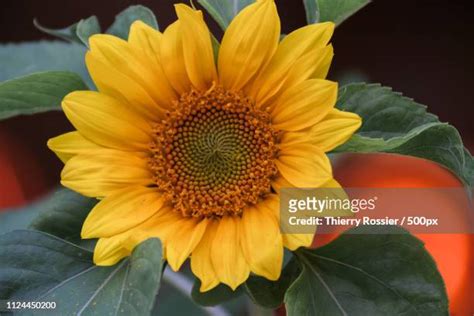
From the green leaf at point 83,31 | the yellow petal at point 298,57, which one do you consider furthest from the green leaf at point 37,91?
the yellow petal at point 298,57

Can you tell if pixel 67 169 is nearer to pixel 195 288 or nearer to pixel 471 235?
pixel 195 288

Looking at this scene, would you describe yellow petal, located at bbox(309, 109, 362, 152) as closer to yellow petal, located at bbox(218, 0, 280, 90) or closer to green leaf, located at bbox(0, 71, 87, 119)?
yellow petal, located at bbox(218, 0, 280, 90)

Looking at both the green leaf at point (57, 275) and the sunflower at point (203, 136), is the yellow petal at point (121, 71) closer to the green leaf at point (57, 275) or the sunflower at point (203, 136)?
the sunflower at point (203, 136)

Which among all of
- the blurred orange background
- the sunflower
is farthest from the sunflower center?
the blurred orange background

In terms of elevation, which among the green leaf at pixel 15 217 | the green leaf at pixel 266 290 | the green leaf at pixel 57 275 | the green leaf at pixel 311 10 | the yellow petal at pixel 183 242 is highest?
the green leaf at pixel 311 10

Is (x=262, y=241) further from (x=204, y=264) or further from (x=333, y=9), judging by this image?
(x=333, y=9)

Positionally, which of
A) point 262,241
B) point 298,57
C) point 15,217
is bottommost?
point 15,217

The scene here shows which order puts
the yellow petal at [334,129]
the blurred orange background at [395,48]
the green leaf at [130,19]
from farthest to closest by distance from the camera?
1. the blurred orange background at [395,48]
2. the green leaf at [130,19]
3. the yellow petal at [334,129]

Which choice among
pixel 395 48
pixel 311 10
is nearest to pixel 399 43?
pixel 395 48
